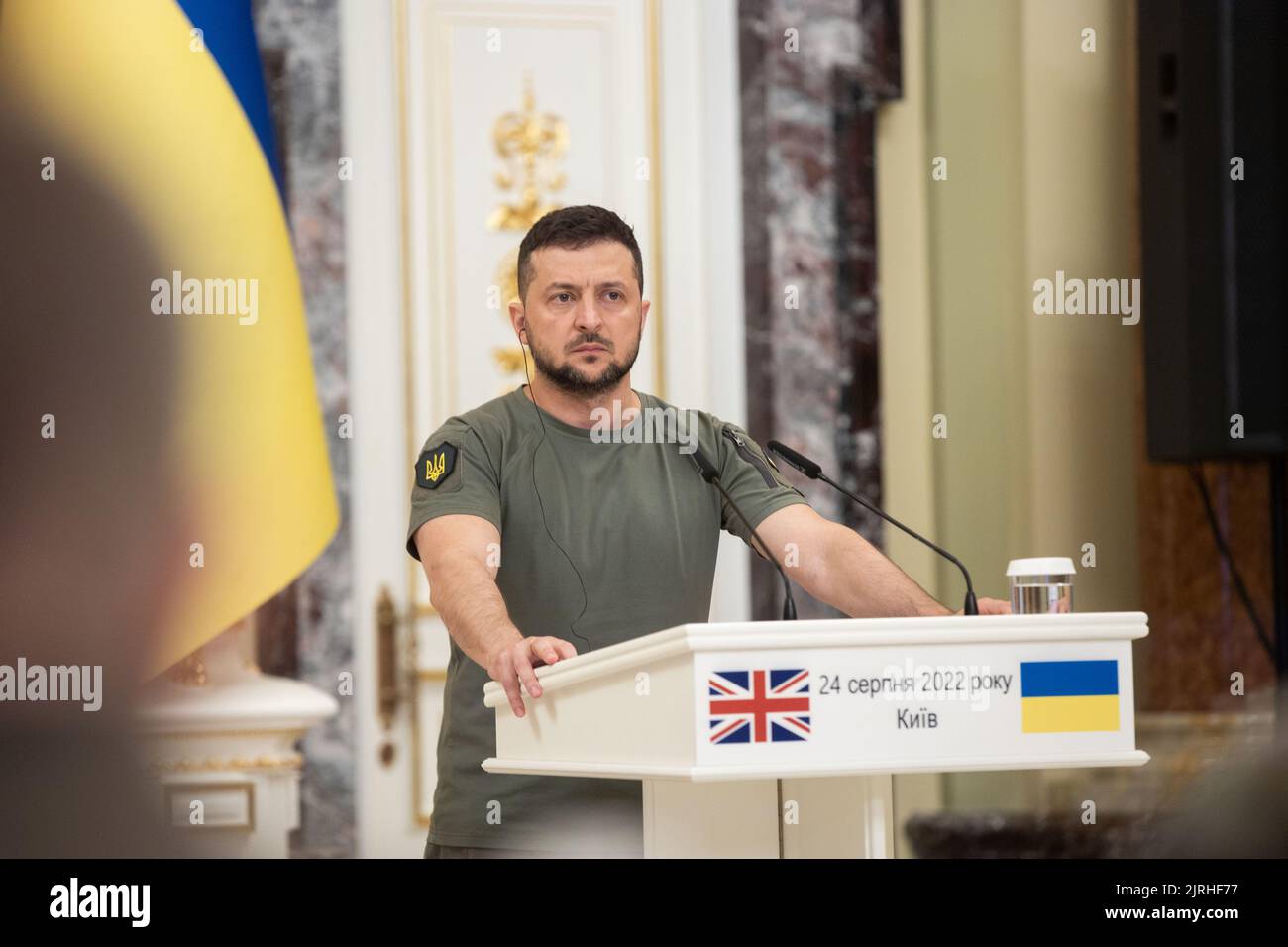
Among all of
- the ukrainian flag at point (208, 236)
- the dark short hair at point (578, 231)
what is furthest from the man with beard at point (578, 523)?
the ukrainian flag at point (208, 236)

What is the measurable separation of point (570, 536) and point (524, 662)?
1.59 feet

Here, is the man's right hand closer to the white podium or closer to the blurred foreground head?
the white podium

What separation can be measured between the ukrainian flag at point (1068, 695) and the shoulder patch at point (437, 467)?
874mm

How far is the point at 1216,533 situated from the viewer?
139 inches

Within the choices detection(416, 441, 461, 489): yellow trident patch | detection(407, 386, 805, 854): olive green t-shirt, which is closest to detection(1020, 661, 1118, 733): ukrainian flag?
detection(407, 386, 805, 854): olive green t-shirt

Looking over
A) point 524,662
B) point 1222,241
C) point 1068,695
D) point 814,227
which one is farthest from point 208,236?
point 1068,695

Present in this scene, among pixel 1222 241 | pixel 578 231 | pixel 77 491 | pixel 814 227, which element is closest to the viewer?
pixel 578 231

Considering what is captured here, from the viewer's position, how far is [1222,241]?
3.16m

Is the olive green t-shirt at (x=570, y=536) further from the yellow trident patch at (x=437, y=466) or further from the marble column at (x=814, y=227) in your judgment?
the marble column at (x=814, y=227)

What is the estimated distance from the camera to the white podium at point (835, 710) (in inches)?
58.4

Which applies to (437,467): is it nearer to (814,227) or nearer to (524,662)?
(524,662)

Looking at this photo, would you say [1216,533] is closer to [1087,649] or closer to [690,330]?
[690,330]

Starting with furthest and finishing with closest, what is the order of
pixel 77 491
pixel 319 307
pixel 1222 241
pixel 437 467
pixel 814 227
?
pixel 814 227
pixel 319 307
pixel 77 491
pixel 1222 241
pixel 437 467

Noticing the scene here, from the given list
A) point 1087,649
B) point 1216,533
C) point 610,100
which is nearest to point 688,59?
point 610,100
